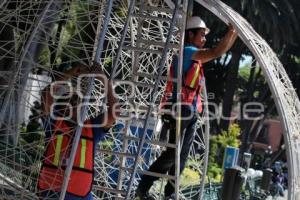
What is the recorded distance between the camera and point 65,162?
235 inches

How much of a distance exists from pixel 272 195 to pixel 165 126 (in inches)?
437

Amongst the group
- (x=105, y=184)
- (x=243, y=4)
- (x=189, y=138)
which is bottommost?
(x=105, y=184)

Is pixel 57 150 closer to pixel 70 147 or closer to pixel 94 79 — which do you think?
pixel 70 147

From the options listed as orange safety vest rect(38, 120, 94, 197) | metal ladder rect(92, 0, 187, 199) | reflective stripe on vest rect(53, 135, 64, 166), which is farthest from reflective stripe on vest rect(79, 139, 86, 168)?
metal ladder rect(92, 0, 187, 199)

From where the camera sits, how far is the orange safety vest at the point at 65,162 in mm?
6004

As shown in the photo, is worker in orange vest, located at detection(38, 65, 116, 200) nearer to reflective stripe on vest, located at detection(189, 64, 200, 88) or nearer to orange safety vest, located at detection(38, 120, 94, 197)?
orange safety vest, located at detection(38, 120, 94, 197)

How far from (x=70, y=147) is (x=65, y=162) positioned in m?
0.13

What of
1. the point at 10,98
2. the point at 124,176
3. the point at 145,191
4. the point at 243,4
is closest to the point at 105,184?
the point at 124,176

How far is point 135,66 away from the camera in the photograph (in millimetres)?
8039

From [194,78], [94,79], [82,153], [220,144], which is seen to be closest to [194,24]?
[194,78]

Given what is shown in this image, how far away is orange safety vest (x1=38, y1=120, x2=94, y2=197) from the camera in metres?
6.00

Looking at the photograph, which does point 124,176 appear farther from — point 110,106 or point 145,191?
point 110,106

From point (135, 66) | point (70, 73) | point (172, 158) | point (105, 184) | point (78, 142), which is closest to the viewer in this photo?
point (78, 142)

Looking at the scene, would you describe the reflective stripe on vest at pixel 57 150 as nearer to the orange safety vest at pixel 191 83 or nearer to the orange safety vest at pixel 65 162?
the orange safety vest at pixel 65 162
